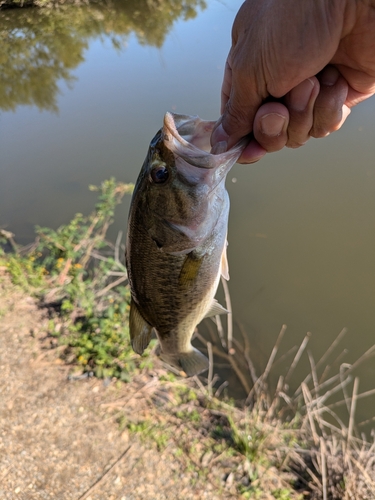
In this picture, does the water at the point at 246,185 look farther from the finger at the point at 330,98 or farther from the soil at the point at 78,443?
the finger at the point at 330,98

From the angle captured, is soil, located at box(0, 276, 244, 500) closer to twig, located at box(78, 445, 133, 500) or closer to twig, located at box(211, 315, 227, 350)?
twig, located at box(78, 445, 133, 500)

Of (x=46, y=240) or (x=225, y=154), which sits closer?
(x=225, y=154)

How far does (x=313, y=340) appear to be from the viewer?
424 centimetres

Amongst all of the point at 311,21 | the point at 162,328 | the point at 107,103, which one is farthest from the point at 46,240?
the point at 107,103

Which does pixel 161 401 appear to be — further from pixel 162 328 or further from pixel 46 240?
pixel 46 240

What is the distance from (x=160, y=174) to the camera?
4.74 ft

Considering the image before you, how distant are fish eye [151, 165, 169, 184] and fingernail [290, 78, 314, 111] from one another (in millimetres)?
682

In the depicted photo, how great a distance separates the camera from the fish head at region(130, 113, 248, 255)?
1399 mm

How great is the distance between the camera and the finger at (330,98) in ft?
5.51

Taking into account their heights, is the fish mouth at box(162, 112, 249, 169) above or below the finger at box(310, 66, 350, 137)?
above

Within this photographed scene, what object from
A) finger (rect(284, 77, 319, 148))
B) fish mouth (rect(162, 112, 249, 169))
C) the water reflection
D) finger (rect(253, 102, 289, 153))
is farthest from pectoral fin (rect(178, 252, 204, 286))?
the water reflection

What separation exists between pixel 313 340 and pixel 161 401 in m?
2.01

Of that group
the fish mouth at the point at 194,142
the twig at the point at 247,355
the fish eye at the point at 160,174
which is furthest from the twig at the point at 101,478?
the fish mouth at the point at 194,142

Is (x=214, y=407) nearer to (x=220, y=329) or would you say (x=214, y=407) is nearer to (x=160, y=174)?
(x=220, y=329)
